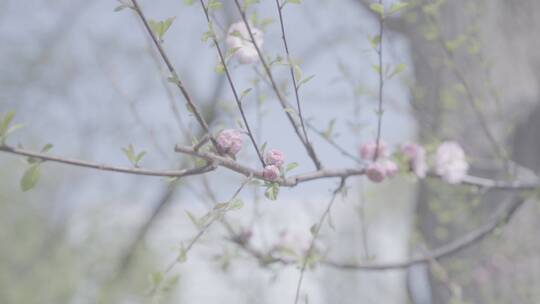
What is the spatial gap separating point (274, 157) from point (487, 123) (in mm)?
1115

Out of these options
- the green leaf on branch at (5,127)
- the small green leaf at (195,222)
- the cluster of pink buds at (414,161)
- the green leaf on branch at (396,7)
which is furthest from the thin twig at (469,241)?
the green leaf on branch at (5,127)

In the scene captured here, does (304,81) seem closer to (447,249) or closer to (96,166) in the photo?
(96,166)

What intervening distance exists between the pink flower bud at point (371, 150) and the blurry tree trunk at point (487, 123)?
48 centimetres

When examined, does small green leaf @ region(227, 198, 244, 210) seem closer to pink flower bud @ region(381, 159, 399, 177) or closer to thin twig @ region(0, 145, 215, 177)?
thin twig @ region(0, 145, 215, 177)

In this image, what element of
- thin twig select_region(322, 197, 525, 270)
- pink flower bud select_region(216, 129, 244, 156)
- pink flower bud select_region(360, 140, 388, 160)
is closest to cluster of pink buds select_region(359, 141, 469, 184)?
pink flower bud select_region(360, 140, 388, 160)

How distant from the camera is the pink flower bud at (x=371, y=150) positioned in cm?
83

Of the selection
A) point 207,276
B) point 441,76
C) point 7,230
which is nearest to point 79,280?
point 7,230

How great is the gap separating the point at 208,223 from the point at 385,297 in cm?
386

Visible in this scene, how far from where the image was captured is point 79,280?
432 cm

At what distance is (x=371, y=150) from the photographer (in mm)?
843

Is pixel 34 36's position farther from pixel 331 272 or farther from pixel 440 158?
pixel 440 158

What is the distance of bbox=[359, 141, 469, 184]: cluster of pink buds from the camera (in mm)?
776

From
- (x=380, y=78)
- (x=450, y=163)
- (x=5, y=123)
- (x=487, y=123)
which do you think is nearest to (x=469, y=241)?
(x=450, y=163)

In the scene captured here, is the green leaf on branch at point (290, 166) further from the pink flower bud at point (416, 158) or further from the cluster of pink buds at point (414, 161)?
the pink flower bud at point (416, 158)
